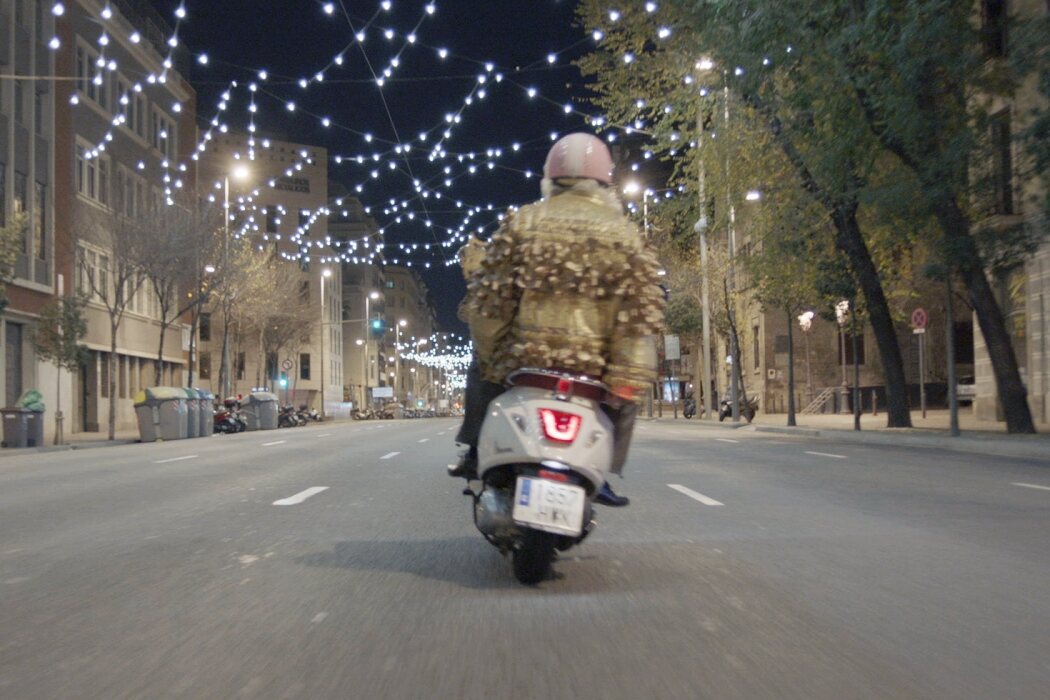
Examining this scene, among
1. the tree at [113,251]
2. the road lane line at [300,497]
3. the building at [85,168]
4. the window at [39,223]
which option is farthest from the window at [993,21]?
the window at [39,223]

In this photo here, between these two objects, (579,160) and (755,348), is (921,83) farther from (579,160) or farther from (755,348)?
(755,348)

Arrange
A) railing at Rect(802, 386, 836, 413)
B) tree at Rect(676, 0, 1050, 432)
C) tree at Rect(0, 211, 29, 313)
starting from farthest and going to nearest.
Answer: railing at Rect(802, 386, 836, 413), tree at Rect(0, 211, 29, 313), tree at Rect(676, 0, 1050, 432)

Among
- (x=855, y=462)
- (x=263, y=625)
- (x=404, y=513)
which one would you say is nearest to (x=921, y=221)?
(x=855, y=462)

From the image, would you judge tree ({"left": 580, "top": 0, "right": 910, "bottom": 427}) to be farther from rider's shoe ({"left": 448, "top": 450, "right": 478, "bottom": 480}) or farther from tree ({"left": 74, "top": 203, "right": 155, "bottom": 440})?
rider's shoe ({"left": 448, "top": 450, "right": 478, "bottom": 480})

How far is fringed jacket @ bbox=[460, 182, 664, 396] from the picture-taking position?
5.34 meters

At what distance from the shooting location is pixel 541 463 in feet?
16.7

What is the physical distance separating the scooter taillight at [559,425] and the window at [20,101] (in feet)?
107

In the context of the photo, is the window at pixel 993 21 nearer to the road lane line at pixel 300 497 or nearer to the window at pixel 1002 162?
the window at pixel 1002 162

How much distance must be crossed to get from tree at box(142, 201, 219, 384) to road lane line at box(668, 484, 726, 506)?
85.5 feet

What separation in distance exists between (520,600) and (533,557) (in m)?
0.28

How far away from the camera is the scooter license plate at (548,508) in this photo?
4988mm

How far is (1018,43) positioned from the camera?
17.7 m

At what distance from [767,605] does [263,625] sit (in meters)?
2.32

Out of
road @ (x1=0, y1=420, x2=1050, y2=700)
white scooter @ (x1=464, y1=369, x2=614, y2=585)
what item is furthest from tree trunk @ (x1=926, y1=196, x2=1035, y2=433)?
white scooter @ (x1=464, y1=369, x2=614, y2=585)
